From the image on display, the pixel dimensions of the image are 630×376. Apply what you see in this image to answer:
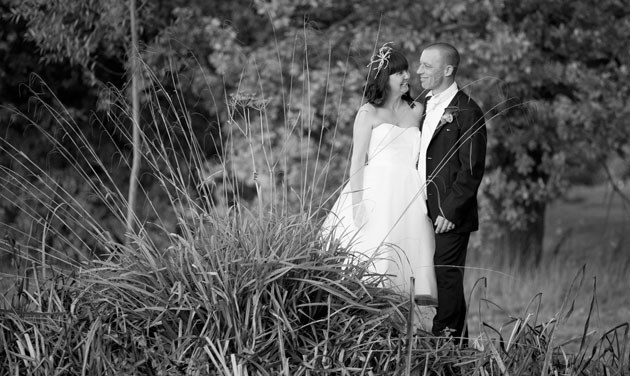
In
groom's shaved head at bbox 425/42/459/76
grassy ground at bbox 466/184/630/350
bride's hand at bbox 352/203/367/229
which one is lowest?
grassy ground at bbox 466/184/630/350

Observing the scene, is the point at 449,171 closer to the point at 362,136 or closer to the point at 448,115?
the point at 448,115

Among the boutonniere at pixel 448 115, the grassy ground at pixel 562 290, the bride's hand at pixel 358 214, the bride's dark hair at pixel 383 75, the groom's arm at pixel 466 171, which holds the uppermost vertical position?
the bride's dark hair at pixel 383 75

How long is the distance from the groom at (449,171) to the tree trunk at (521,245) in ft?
19.3

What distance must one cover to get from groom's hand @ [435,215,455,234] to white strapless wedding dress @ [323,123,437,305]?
0.67 ft

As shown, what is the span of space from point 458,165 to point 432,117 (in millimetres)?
293

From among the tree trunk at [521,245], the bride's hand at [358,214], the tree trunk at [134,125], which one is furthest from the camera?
the tree trunk at [521,245]

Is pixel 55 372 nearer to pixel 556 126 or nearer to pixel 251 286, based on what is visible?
pixel 251 286

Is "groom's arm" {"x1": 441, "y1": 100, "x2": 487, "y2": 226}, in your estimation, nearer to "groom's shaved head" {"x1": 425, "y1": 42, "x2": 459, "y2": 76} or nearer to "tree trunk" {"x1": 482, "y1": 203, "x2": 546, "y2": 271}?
"groom's shaved head" {"x1": 425, "y1": 42, "x2": 459, "y2": 76}

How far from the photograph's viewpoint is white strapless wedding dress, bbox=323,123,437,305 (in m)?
5.48

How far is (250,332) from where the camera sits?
4160mm

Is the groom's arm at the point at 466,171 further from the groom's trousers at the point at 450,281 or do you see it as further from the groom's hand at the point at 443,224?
the groom's trousers at the point at 450,281

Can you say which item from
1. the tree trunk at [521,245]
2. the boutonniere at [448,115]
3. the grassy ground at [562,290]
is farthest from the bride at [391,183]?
the tree trunk at [521,245]

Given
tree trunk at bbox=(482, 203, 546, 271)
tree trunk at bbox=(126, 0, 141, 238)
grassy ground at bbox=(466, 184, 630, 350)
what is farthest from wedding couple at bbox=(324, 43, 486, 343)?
tree trunk at bbox=(482, 203, 546, 271)

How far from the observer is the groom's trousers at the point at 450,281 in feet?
17.5
